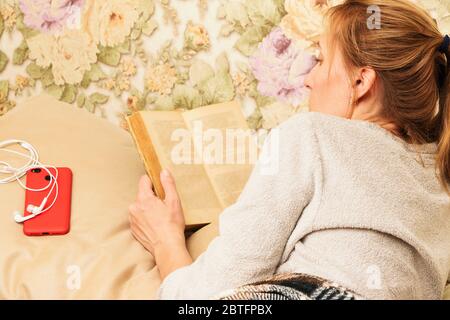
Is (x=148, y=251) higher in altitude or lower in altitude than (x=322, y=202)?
lower

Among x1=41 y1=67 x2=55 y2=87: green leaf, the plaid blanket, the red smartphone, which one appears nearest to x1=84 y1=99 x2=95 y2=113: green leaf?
x1=41 y1=67 x2=55 y2=87: green leaf

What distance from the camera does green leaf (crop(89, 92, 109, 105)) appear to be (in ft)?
4.68

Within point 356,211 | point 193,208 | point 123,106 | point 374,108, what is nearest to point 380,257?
point 356,211

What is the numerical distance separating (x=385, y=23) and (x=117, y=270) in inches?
21.4

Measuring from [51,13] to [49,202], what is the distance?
64 centimetres

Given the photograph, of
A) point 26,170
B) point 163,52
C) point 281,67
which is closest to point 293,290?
point 26,170

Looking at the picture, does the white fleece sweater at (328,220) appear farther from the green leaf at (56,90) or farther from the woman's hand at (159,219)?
the green leaf at (56,90)

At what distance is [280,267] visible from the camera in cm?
78

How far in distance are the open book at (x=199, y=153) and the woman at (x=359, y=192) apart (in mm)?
216

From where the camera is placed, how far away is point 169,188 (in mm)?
983

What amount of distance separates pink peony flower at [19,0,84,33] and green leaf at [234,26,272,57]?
0.41 metres

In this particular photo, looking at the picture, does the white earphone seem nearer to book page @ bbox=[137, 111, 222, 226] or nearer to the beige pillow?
the beige pillow

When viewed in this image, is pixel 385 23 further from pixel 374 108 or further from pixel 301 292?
pixel 301 292

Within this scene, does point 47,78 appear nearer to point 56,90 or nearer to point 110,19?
point 56,90
